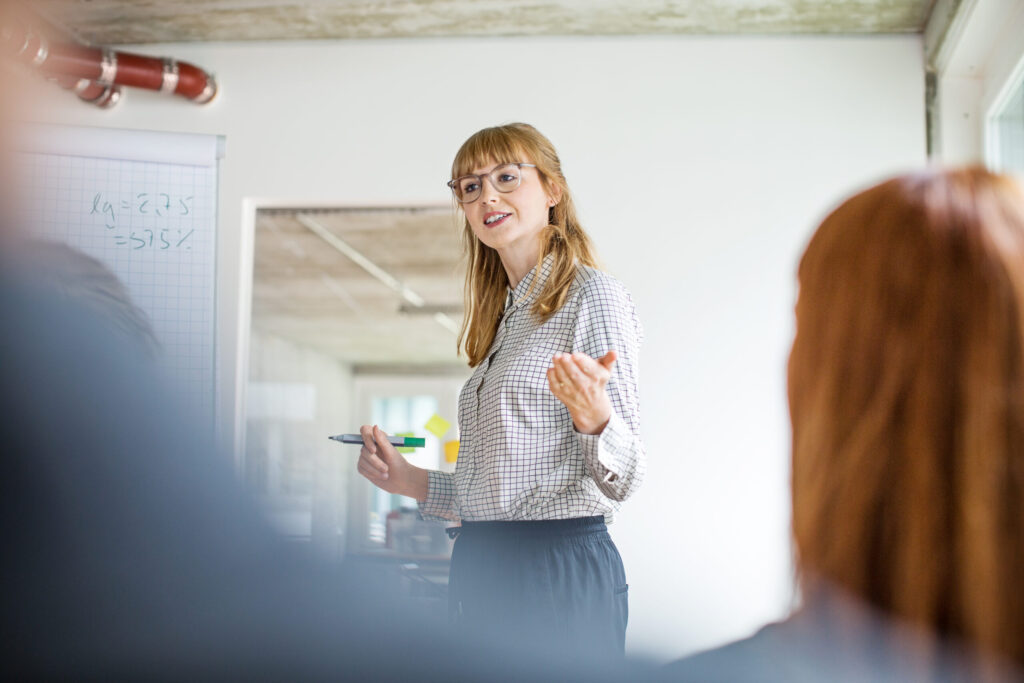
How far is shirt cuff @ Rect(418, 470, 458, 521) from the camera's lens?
1.66 m

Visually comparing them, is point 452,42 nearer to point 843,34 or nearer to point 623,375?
point 843,34

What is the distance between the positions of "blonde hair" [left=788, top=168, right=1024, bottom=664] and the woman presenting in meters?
0.61

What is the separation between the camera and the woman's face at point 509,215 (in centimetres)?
170

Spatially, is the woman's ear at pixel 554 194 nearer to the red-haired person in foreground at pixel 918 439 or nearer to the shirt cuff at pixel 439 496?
the shirt cuff at pixel 439 496

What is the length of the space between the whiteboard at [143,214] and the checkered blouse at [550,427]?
1.52 ft

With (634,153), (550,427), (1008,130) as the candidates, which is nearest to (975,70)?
(1008,130)

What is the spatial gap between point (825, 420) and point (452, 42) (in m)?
3.36

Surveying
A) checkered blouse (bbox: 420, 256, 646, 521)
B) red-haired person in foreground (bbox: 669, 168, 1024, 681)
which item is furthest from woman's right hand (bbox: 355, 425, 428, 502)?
red-haired person in foreground (bbox: 669, 168, 1024, 681)

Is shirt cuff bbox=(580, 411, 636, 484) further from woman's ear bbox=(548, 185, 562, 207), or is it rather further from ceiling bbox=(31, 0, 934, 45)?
ceiling bbox=(31, 0, 934, 45)

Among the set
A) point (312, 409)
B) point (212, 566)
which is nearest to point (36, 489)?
point (212, 566)

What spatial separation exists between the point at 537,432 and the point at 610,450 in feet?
0.56

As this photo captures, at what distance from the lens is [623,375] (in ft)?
4.68

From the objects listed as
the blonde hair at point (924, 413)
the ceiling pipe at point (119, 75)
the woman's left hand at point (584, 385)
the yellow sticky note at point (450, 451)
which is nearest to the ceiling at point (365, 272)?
the yellow sticky note at point (450, 451)

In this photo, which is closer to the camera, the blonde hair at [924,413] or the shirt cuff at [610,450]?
the blonde hair at [924,413]
